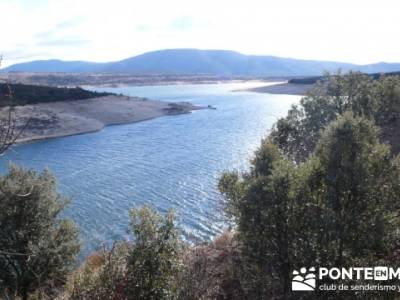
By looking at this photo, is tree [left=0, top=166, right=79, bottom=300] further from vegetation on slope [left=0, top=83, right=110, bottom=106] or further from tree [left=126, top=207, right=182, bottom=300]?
vegetation on slope [left=0, top=83, right=110, bottom=106]

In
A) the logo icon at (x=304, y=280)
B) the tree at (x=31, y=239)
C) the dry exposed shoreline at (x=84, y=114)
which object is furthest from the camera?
the dry exposed shoreline at (x=84, y=114)

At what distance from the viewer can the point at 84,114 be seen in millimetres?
116500

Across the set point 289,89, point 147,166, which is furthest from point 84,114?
point 289,89

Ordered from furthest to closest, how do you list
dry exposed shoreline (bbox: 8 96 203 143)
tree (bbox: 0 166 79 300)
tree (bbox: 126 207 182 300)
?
1. dry exposed shoreline (bbox: 8 96 203 143)
2. tree (bbox: 0 166 79 300)
3. tree (bbox: 126 207 182 300)

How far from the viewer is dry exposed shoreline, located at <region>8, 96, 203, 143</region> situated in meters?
98.9

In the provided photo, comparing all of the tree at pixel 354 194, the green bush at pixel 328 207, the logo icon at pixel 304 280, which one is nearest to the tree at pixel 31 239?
the green bush at pixel 328 207

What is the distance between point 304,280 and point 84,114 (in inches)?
4232

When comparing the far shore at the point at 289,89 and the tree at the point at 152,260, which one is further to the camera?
the far shore at the point at 289,89

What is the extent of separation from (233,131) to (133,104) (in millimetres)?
55220

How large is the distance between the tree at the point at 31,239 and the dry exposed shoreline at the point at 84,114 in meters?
65.5

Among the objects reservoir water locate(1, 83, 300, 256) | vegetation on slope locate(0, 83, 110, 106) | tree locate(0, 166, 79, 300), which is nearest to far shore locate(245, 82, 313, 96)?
reservoir water locate(1, 83, 300, 256)

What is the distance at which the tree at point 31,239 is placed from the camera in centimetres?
2511

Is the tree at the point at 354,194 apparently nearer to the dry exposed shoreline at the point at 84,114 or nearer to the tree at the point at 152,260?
the tree at the point at 152,260

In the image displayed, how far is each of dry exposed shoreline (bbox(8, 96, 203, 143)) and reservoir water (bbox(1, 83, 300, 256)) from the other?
5.75 metres
